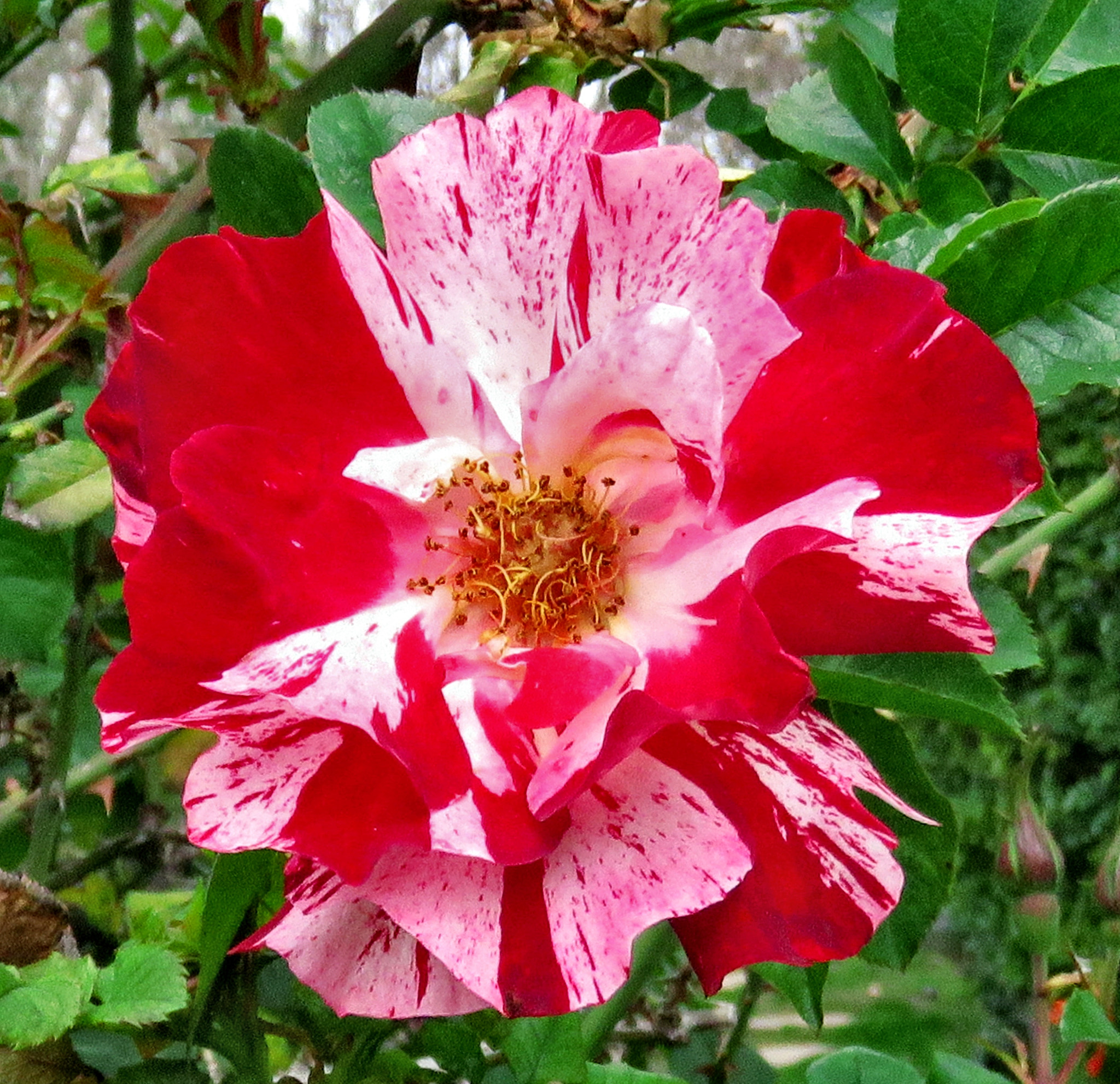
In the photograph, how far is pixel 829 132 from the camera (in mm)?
448

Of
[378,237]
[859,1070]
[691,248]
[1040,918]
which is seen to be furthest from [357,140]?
[1040,918]

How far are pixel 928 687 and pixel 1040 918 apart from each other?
0.43 m

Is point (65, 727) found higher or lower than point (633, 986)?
higher

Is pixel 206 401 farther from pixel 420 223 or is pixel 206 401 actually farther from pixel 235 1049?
pixel 235 1049

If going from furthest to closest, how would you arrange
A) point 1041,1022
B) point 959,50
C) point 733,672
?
1. point 1041,1022
2. point 959,50
3. point 733,672

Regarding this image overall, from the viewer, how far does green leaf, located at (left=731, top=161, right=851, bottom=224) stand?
0.45 m

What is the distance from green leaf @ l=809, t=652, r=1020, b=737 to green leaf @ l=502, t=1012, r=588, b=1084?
0.64 ft

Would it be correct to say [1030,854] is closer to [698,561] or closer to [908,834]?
[908,834]

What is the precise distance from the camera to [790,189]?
455mm

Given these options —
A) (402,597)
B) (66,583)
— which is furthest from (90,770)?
(402,597)

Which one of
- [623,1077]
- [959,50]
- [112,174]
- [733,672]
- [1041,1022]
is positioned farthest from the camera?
[1041,1022]

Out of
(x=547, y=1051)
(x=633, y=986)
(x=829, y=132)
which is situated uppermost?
(x=829, y=132)

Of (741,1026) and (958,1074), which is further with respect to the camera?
(741,1026)

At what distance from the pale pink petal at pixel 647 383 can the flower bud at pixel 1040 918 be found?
0.50 m
